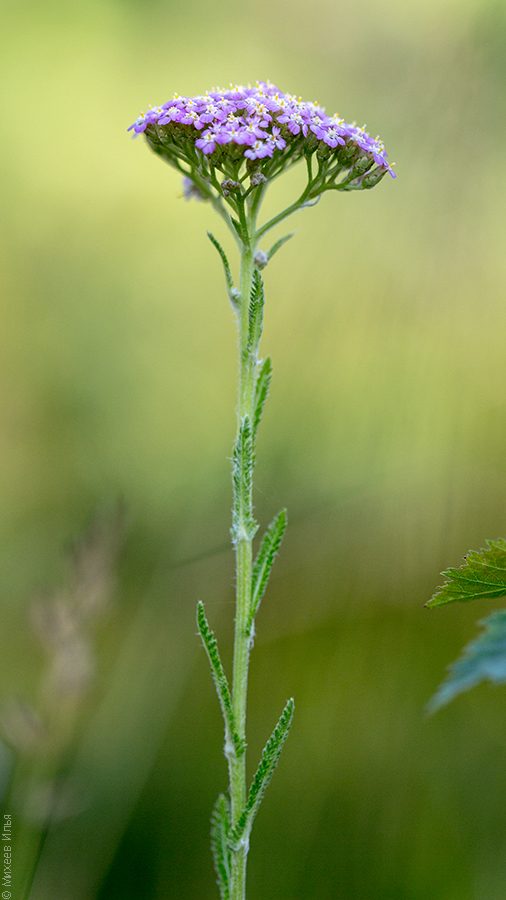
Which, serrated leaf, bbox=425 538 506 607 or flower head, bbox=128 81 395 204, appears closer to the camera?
serrated leaf, bbox=425 538 506 607

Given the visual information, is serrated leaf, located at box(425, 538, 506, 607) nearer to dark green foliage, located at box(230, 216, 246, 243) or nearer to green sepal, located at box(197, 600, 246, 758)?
green sepal, located at box(197, 600, 246, 758)

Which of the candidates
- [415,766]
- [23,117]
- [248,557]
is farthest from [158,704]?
[23,117]

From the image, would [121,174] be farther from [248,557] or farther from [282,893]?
[282,893]

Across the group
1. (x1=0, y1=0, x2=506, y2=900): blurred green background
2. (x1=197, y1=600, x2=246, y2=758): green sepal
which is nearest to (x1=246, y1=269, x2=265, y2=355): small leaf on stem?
(x1=197, y1=600, x2=246, y2=758): green sepal

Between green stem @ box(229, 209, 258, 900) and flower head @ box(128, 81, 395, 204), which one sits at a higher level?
flower head @ box(128, 81, 395, 204)

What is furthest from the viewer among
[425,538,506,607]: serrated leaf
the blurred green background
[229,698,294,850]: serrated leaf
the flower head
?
the blurred green background

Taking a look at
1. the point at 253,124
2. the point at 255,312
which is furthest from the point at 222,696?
the point at 253,124
